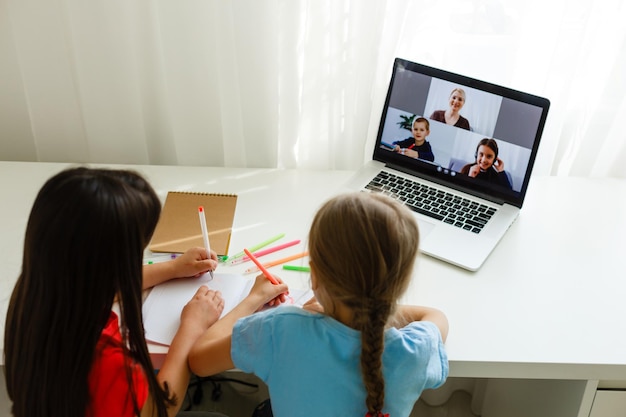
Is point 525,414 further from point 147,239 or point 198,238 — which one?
point 147,239

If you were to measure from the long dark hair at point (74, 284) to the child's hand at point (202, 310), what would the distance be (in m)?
0.13

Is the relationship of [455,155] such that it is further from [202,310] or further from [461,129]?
[202,310]

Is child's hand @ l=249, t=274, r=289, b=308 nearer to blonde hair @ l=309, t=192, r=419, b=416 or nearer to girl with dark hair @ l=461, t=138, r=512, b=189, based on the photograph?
blonde hair @ l=309, t=192, r=419, b=416

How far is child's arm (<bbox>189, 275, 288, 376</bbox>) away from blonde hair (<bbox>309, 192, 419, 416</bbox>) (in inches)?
7.9

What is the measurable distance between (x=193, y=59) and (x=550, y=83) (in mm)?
770

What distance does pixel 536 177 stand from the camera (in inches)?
58.9

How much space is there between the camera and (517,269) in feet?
3.97

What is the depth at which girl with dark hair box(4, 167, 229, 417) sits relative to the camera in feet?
2.65

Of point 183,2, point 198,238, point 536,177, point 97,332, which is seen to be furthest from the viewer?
point 536,177

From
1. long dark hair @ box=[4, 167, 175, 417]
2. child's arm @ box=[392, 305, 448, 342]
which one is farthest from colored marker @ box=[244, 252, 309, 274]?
long dark hair @ box=[4, 167, 175, 417]

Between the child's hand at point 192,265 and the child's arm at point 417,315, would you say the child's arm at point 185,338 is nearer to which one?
the child's hand at point 192,265

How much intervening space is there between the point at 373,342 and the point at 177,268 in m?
0.42

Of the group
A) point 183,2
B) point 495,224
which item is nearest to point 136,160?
point 183,2

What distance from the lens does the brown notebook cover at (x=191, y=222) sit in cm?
124
